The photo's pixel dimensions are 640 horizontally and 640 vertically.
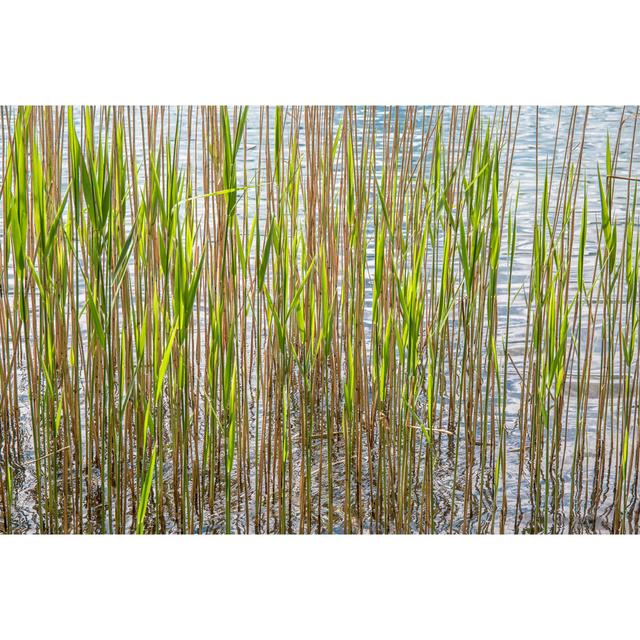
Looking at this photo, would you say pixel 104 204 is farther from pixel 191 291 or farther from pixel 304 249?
pixel 304 249

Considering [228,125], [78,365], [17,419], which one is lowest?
[17,419]

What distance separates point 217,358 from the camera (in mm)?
2262

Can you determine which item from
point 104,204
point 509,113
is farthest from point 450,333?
point 104,204

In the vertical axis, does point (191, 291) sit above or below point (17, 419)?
above

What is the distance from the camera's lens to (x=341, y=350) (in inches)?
89.9

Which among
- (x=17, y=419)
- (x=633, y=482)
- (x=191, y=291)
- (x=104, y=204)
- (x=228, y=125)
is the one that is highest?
(x=228, y=125)

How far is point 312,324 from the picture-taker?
2.28 metres

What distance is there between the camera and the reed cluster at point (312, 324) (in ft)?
7.28

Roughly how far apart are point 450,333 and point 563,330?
0.96 ft

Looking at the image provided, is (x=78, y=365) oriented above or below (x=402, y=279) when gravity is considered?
below

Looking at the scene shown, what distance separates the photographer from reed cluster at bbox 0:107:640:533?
222 centimetres

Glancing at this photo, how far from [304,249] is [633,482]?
1.06 meters

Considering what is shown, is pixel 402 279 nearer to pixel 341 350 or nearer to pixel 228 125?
pixel 341 350

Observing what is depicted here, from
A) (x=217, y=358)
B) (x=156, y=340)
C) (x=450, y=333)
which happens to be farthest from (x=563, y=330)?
(x=156, y=340)
